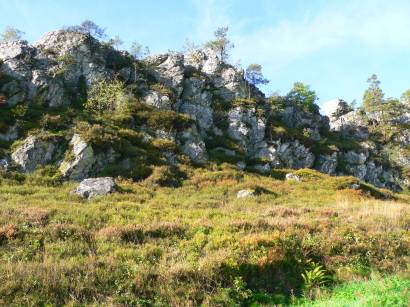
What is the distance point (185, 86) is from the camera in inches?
2301

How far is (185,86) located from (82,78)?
1549 centimetres

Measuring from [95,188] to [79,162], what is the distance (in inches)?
252

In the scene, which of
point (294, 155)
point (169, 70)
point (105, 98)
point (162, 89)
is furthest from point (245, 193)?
point (169, 70)

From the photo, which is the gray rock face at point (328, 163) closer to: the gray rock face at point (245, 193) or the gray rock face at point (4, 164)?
the gray rock face at point (245, 193)

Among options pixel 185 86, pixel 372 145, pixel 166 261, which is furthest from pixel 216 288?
pixel 372 145

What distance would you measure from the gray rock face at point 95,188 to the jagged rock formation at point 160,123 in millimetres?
4606

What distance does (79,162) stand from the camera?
30891 mm

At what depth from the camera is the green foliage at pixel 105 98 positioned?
44.2 metres

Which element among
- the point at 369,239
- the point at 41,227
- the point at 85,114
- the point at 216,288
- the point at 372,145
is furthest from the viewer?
Answer: the point at 372,145

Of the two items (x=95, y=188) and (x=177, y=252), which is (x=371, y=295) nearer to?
(x=177, y=252)

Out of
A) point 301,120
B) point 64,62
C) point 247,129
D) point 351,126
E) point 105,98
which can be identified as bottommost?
point 247,129

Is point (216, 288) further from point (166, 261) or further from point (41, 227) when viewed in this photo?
point (41, 227)

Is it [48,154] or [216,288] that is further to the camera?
[48,154]

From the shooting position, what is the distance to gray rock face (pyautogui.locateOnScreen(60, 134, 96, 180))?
30.2 meters
